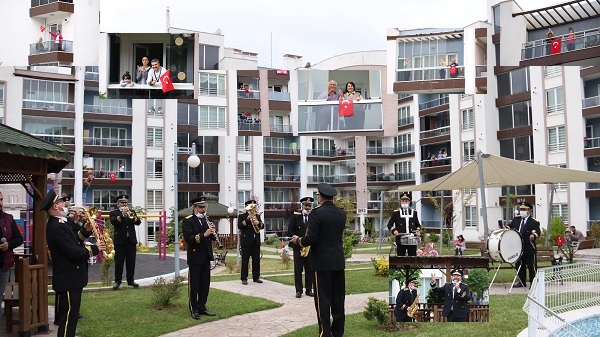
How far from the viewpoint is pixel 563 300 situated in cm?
862

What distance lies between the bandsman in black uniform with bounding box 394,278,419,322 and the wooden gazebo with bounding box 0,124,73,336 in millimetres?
5230

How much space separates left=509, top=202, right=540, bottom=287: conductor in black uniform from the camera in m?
14.8

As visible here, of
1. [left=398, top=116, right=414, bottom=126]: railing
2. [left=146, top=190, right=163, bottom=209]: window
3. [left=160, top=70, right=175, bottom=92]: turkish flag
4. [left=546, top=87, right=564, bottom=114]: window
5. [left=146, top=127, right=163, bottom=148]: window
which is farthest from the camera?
[left=398, top=116, right=414, bottom=126]: railing

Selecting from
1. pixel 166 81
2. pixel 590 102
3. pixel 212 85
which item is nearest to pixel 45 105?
pixel 212 85

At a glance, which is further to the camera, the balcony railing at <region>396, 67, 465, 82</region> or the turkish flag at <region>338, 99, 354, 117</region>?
the balcony railing at <region>396, 67, 465, 82</region>

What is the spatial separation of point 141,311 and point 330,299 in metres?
3.84

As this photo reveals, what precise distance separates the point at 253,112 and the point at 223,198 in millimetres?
22215

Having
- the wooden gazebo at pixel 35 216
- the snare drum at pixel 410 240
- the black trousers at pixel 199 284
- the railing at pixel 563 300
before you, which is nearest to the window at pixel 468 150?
the snare drum at pixel 410 240

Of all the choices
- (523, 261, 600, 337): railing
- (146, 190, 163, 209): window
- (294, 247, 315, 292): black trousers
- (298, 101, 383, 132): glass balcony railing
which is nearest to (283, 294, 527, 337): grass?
(523, 261, 600, 337): railing

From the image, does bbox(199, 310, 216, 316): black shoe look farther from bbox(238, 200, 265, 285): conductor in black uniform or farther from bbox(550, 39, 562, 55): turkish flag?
bbox(550, 39, 562, 55): turkish flag

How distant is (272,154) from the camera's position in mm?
43250

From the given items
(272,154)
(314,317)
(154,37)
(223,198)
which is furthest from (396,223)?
(223,198)

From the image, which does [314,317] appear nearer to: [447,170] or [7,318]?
[7,318]

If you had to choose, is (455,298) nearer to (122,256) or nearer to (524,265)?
(524,265)
